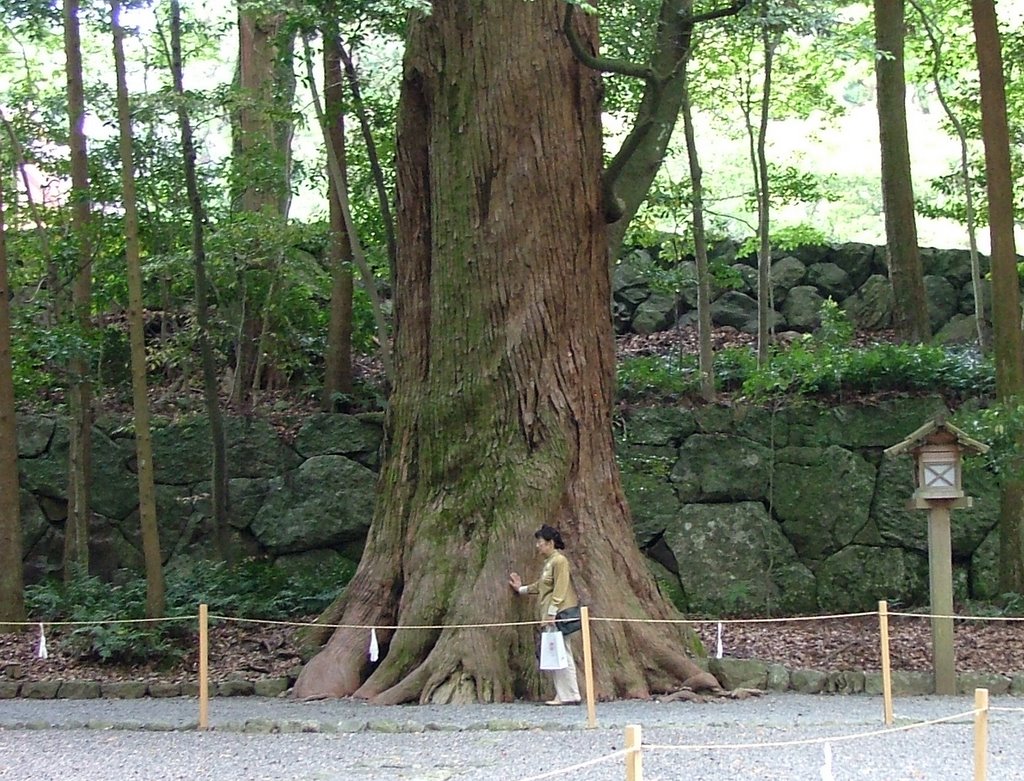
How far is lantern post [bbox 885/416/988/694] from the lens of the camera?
30.0ft

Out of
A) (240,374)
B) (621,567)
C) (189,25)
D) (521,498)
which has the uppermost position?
(189,25)

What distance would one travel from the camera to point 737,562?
43.7 feet

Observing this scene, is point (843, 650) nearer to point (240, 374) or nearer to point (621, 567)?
point (621, 567)

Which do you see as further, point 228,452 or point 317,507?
point 228,452

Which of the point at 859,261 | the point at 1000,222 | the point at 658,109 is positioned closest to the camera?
the point at 658,109

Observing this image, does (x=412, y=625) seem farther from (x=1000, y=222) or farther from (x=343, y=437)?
(x=1000, y=222)

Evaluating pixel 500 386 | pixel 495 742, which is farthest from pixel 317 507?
pixel 495 742

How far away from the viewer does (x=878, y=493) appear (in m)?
13.6

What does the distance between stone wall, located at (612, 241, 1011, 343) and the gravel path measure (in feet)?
32.9

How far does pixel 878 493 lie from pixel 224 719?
8.41 meters

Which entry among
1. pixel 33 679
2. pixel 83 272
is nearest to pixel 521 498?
pixel 33 679

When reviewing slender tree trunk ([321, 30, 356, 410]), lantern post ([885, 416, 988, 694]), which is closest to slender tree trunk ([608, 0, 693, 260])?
lantern post ([885, 416, 988, 694])

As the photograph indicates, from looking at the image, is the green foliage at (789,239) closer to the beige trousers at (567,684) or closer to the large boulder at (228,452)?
the large boulder at (228,452)

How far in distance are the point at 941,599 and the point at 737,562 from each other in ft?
14.0
